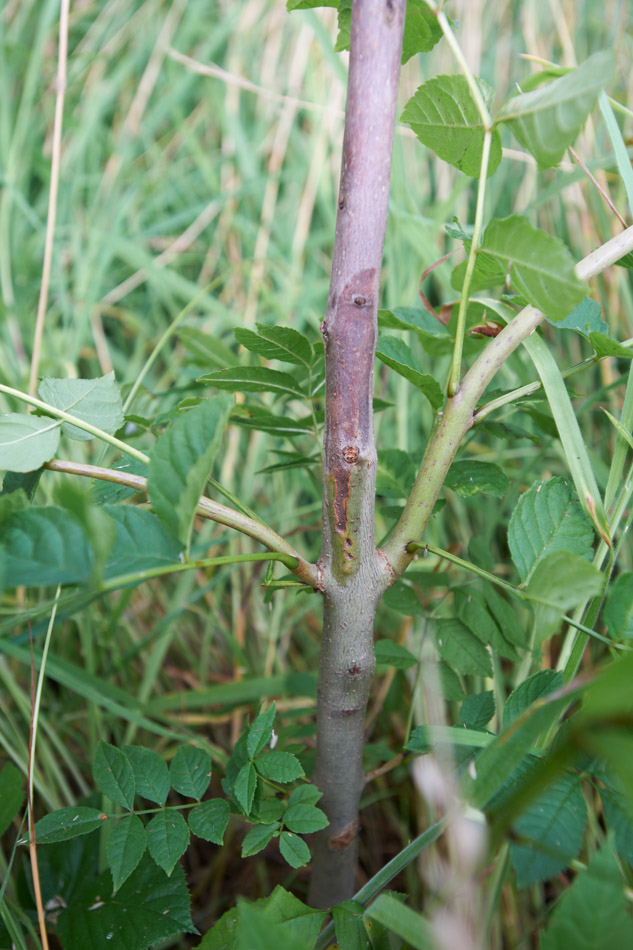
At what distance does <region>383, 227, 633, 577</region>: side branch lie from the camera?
50 cm

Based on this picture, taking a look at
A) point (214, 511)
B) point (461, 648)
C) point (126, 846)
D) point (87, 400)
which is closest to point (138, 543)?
point (214, 511)

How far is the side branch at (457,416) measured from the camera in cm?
50

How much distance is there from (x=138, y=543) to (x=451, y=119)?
0.38m

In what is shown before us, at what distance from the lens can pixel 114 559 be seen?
0.41 metres

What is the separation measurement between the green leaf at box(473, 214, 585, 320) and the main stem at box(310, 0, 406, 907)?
88mm

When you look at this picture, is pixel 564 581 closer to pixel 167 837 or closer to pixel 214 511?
pixel 214 511

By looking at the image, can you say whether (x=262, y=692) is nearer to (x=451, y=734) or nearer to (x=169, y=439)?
(x=451, y=734)

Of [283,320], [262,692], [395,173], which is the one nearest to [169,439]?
[262,692]

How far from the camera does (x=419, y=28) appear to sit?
1.67ft

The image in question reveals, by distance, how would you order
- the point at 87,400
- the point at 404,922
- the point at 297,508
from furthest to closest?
the point at 297,508
the point at 87,400
the point at 404,922

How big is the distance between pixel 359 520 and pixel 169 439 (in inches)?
6.2

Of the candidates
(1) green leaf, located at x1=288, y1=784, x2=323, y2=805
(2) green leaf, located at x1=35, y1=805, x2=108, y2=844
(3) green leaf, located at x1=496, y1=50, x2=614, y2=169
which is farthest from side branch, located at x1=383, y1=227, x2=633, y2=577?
(2) green leaf, located at x1=35, y1=805, x2=108, y2=844

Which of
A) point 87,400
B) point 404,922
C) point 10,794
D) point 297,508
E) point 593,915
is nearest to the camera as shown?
point 593,915

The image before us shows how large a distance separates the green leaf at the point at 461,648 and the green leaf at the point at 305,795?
19 cm
